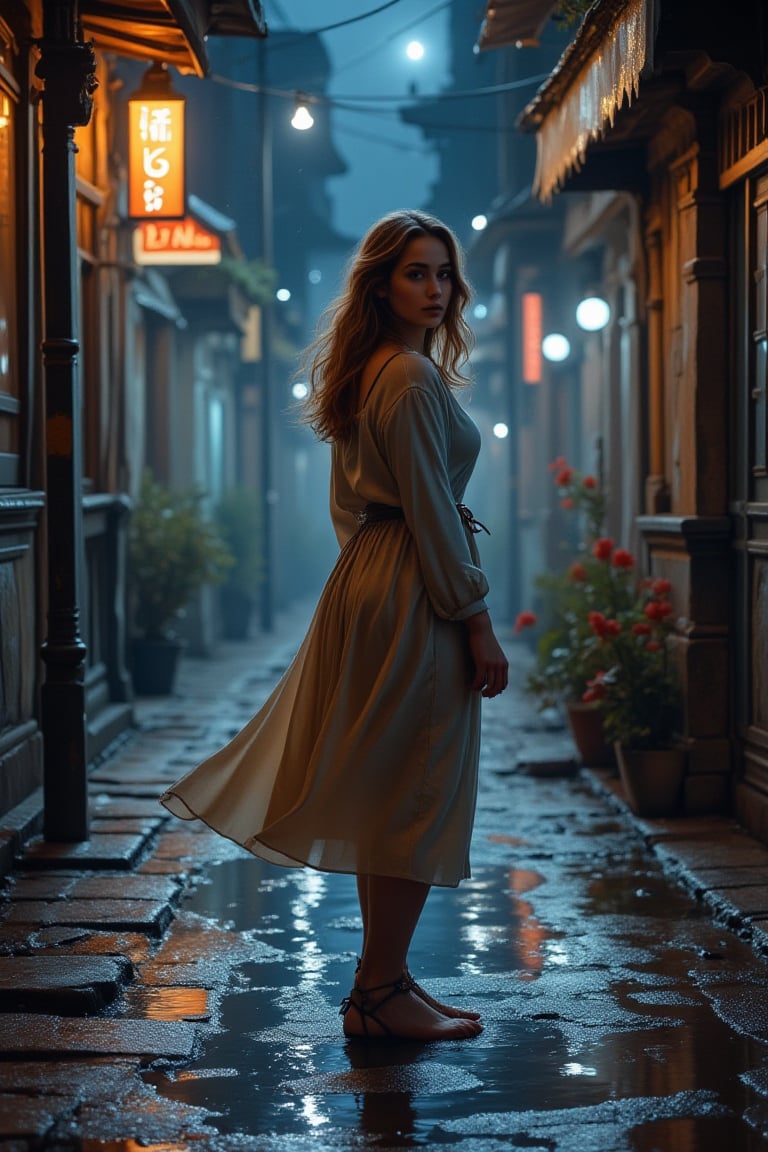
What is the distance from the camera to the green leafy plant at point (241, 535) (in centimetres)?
2064

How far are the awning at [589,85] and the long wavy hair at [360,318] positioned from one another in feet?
7.51

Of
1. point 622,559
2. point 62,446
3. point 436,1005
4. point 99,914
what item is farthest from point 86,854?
Answer: point 622,559

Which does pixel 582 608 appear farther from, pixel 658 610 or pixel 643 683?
pixel 658 610

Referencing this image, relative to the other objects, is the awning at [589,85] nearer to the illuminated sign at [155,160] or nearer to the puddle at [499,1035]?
the illuminated sign at [155,160]

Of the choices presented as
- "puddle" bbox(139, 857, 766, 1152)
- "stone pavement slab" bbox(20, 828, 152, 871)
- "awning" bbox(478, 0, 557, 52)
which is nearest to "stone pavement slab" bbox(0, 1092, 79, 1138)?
"puddle" bbox(139, 857, 766, 1152)

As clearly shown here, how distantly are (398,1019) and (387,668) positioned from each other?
101cm

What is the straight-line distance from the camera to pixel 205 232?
14281 millimetres

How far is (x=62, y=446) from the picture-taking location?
6910mm

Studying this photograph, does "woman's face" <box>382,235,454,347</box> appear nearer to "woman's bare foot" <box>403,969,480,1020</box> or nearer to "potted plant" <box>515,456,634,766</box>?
"woman's bare foot" <box>403,969,480,1020</box>

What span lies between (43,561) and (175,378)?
9.99 metres

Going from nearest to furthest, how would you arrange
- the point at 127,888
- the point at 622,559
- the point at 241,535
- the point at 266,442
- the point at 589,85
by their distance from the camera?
the point at 127,888, the point at 589,85, the point at 622,559, the point at 241,535, the point at 266,442

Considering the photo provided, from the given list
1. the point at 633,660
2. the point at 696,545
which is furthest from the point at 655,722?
the point at 696,545

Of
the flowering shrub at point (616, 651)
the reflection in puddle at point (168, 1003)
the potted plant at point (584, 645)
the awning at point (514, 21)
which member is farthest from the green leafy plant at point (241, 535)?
the reflection in puddle at point (168, 1003)

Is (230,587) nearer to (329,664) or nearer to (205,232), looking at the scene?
(205,232)
